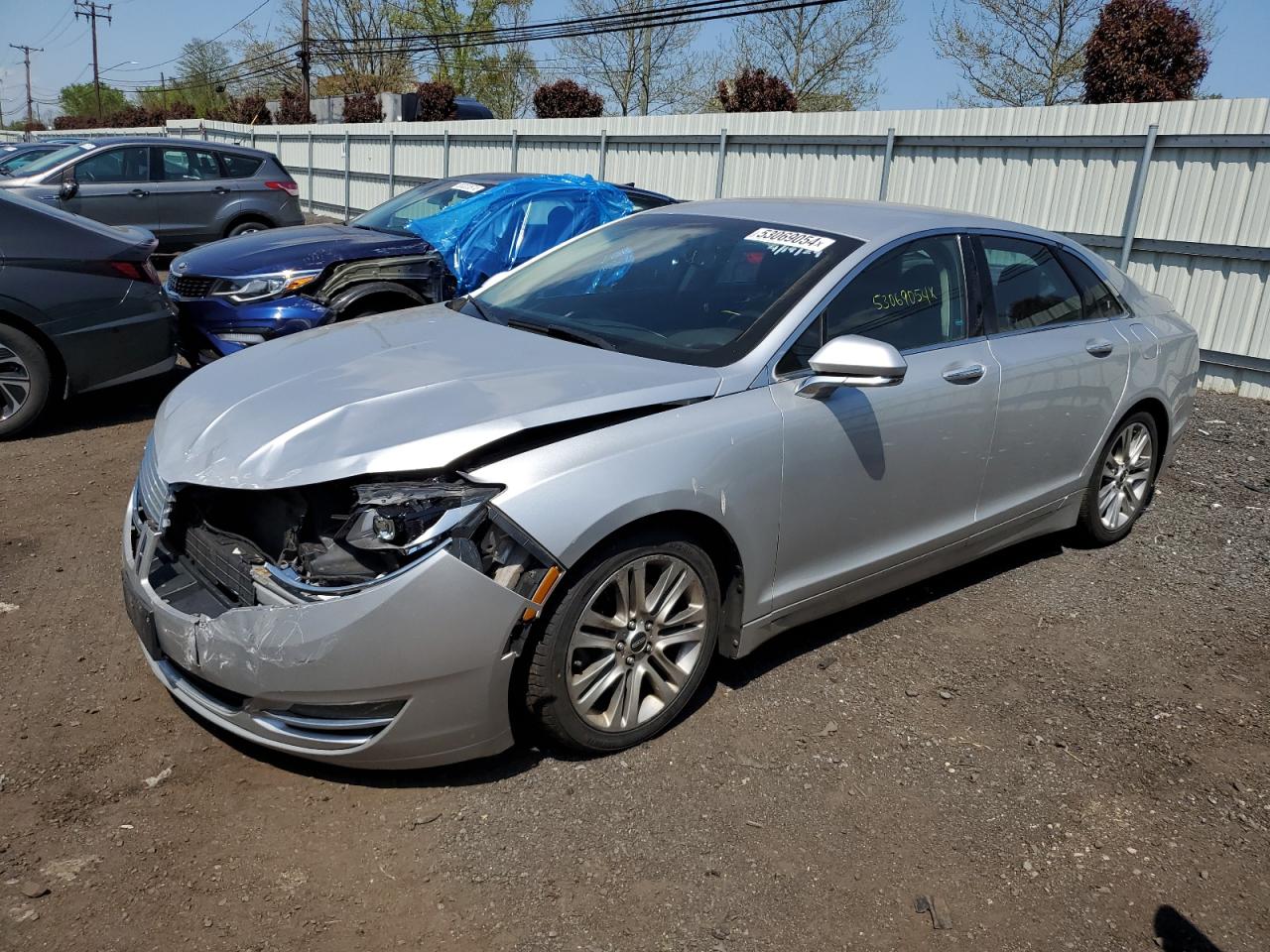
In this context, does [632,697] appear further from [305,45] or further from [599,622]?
[305,45]

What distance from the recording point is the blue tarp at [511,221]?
7.81 m

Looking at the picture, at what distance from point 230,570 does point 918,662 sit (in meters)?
2.55

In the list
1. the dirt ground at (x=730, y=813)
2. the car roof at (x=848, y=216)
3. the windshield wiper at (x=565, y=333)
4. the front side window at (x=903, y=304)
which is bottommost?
the dirt ground at (x=730, y=813)

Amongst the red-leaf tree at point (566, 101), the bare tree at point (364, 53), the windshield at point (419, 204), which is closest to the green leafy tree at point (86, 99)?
the bare tree at point (364, 53)

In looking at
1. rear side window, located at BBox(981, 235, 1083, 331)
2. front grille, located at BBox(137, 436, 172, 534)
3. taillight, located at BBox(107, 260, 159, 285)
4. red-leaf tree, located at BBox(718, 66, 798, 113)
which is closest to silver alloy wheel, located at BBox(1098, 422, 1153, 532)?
rear side window, located at BBox(981, 235, 1083, 331)

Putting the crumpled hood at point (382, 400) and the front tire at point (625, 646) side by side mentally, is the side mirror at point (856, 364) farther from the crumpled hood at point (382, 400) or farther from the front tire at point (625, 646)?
the front tire at point (625, 646)

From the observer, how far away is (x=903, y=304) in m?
3.88

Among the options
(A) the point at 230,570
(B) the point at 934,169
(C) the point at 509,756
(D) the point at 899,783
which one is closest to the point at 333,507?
(A) the point at 230,570

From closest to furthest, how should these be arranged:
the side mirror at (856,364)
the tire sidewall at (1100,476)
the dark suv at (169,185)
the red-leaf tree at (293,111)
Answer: the side mirror at (856,364), the tire sidewall at (1100,476), the dark suv at (169,185), the red-leaf tree at (293,111)

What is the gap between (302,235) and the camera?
7195mm

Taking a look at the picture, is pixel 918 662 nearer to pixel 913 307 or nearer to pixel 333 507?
pixel 913 307

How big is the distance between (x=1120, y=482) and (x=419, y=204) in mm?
5848

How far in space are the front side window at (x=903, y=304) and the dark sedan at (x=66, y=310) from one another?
4.53m

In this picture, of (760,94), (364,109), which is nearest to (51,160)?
(760,94)
